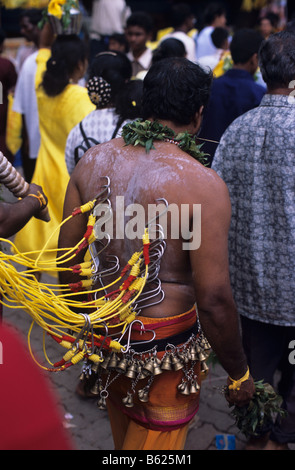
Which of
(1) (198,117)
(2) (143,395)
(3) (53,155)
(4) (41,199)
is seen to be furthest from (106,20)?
(2) (143,395)

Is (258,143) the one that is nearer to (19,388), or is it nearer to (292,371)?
(292,371)

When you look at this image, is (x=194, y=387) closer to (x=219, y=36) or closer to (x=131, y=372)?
(x=131, y=372)

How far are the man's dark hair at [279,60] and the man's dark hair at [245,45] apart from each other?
1.63 m

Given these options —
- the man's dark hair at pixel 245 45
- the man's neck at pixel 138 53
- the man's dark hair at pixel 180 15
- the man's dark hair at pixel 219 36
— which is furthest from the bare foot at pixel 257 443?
the man's dark hair at pixel 180 15

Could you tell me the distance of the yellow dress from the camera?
12.5ft

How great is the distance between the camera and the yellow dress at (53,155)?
3.81 metres

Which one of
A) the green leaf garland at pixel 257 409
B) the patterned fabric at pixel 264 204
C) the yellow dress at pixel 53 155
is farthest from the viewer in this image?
the yellow dress at pixel 53 155

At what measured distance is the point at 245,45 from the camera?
428cm

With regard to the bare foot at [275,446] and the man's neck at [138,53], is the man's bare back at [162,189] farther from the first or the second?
the man's neck at [138,53]

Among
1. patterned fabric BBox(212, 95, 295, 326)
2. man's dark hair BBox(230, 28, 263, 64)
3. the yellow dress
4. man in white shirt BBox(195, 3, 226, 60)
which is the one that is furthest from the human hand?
man in white shirt BBox(195, 3, 226, 60)

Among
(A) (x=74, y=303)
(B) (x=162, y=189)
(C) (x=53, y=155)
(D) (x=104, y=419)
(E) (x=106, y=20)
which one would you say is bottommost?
(D) (x=104, y=419)

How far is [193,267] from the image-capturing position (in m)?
1.97

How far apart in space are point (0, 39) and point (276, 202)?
14.4 ft

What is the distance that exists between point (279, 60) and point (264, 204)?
660 mm
